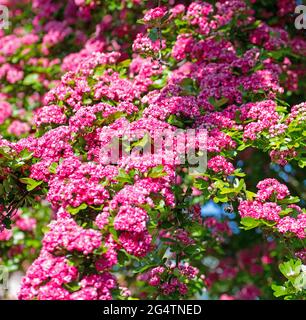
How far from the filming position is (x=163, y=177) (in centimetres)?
321

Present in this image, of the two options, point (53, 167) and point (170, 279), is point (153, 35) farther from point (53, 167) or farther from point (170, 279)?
point (170, 279)

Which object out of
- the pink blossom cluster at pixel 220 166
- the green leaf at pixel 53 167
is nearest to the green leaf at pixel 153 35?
the pink blossom cluster at pixel 220 166

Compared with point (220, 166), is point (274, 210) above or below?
below

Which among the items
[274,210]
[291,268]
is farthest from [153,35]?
[291,268]

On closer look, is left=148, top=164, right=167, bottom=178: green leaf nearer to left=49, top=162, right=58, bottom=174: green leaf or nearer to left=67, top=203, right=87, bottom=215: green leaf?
left=67, top=203, right=87, bottom=215: green leaf

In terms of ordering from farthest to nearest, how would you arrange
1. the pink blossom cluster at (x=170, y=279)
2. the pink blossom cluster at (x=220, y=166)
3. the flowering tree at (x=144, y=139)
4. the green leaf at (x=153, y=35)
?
1. the green leaf at (x=153, y=35)
2. the pink blossom cluster at (x=170, y=279)
3. the pink blossom cluster at (x=220, y=166)
4. the flowering tree at (x=144, y=139)

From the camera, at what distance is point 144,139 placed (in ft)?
11.3

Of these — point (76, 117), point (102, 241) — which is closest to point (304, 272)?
point (102, 241)

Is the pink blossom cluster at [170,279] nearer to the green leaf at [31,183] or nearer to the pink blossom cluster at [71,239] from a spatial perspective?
the green leaf at [31,183]

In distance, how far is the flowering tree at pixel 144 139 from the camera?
2.91 meters

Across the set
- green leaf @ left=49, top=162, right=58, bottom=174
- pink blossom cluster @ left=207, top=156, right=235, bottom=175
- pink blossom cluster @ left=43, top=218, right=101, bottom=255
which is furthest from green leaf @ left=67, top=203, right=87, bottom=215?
pink blossom cluster @ left=207, top=156, right=235, bottom=175

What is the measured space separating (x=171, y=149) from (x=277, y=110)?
0.81 m

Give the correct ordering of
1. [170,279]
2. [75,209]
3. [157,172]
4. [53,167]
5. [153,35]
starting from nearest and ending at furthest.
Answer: [75,209]
[157,172]
[53,167]
[170,279]
[153,35]
